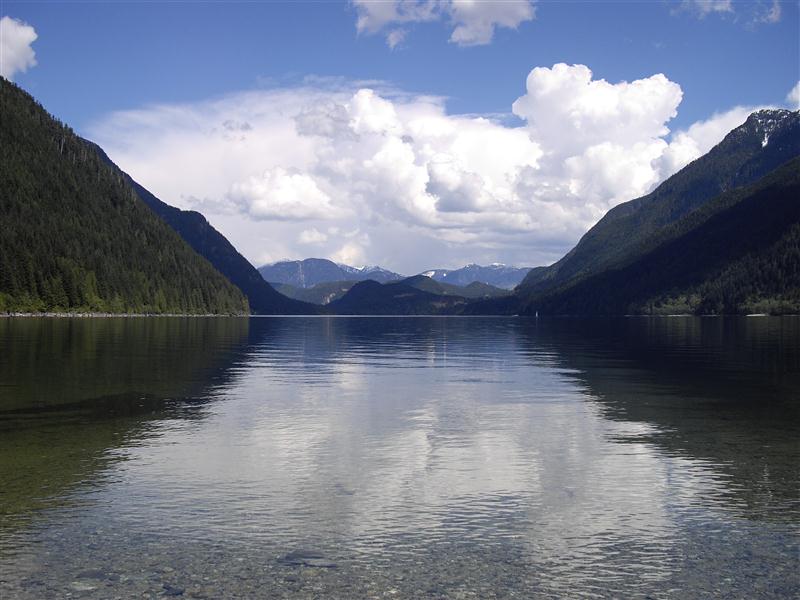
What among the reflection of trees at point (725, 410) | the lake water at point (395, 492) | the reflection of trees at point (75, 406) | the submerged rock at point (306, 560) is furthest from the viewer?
the reflection of trees at point (725, 410)

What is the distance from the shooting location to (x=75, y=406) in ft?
136

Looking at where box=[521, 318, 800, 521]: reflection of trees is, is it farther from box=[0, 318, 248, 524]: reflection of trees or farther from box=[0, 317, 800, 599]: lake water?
box=[0, 318, 248, 524]: reflection of trees

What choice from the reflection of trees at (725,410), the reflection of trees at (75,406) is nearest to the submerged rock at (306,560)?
the reflection of trees at (75,406)

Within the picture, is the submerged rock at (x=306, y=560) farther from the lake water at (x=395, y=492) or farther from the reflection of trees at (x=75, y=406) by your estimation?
the reflection of trees at (x=75, y=406)

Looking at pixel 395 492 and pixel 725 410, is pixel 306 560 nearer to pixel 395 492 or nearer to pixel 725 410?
pixel 395 492

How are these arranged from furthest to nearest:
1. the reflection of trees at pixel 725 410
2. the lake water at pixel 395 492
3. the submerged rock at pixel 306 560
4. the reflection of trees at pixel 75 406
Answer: the reflection of trees at pixel 725 410
the reflection of trees at pixel 75 406
the submerged rock at pixel 306 560
the lake water at pixel 395 492

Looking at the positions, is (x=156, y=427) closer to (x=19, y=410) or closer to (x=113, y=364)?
(x=19, y=410)

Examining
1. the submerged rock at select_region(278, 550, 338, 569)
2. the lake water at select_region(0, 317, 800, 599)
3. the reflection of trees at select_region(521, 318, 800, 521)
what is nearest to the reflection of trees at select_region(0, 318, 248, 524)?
the lake water at select_region(0, 317, 800, 599)

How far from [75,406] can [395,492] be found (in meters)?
25.8

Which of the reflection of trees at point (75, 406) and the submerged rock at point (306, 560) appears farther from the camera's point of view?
the reflection of trees at point (75, 406)

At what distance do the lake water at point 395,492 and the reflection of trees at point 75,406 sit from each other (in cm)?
19

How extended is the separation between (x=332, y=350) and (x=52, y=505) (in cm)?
8390

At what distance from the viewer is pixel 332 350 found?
105188 mm

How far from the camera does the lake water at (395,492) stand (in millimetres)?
16141
